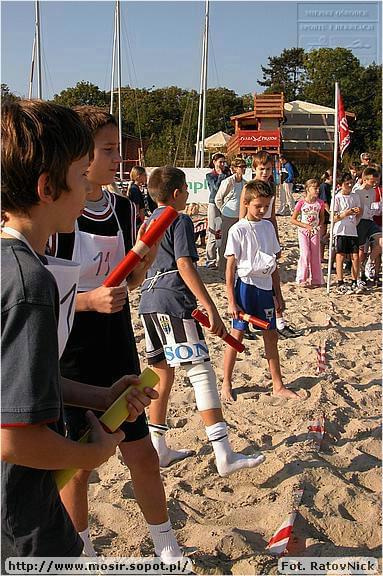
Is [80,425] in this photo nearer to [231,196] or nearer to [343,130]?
[231,196]

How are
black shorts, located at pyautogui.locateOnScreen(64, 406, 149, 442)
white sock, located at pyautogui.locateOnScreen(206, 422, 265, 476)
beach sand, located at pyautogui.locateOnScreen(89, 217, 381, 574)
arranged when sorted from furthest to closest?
white sock, located at pyautogui.locateOnScreen(206, 422, 265, 476)
beach sand, located at pyautogui.locateOnScreen(89, 217, 381, 574)
black shorts, located at pyautogui.locateOnScreen(64, 406, 149, 442)

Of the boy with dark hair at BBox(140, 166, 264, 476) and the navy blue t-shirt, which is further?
the navy blue t-shirt

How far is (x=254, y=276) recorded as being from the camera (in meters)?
5.29

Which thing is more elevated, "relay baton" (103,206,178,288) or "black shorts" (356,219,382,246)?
"black shorts" (356,219,382,246)

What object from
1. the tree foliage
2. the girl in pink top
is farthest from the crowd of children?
the tree foliage

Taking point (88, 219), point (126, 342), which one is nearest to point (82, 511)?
point (126, 342)

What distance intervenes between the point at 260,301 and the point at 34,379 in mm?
3977

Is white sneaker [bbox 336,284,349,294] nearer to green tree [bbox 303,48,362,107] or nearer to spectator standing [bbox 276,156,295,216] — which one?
spectator standing [bbox 276,156,295,216]

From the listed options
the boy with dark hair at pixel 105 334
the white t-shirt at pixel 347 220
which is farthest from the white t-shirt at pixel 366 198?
the boy with dark hair at pixel 105 334

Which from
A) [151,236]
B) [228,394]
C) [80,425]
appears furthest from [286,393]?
[151,236]

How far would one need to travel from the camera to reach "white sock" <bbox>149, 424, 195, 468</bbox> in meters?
3.95

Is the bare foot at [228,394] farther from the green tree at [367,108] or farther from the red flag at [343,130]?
the green tree at [367,108]

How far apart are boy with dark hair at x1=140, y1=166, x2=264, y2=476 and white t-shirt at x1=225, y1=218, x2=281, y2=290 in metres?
1.39

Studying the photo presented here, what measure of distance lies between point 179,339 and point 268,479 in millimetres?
969
